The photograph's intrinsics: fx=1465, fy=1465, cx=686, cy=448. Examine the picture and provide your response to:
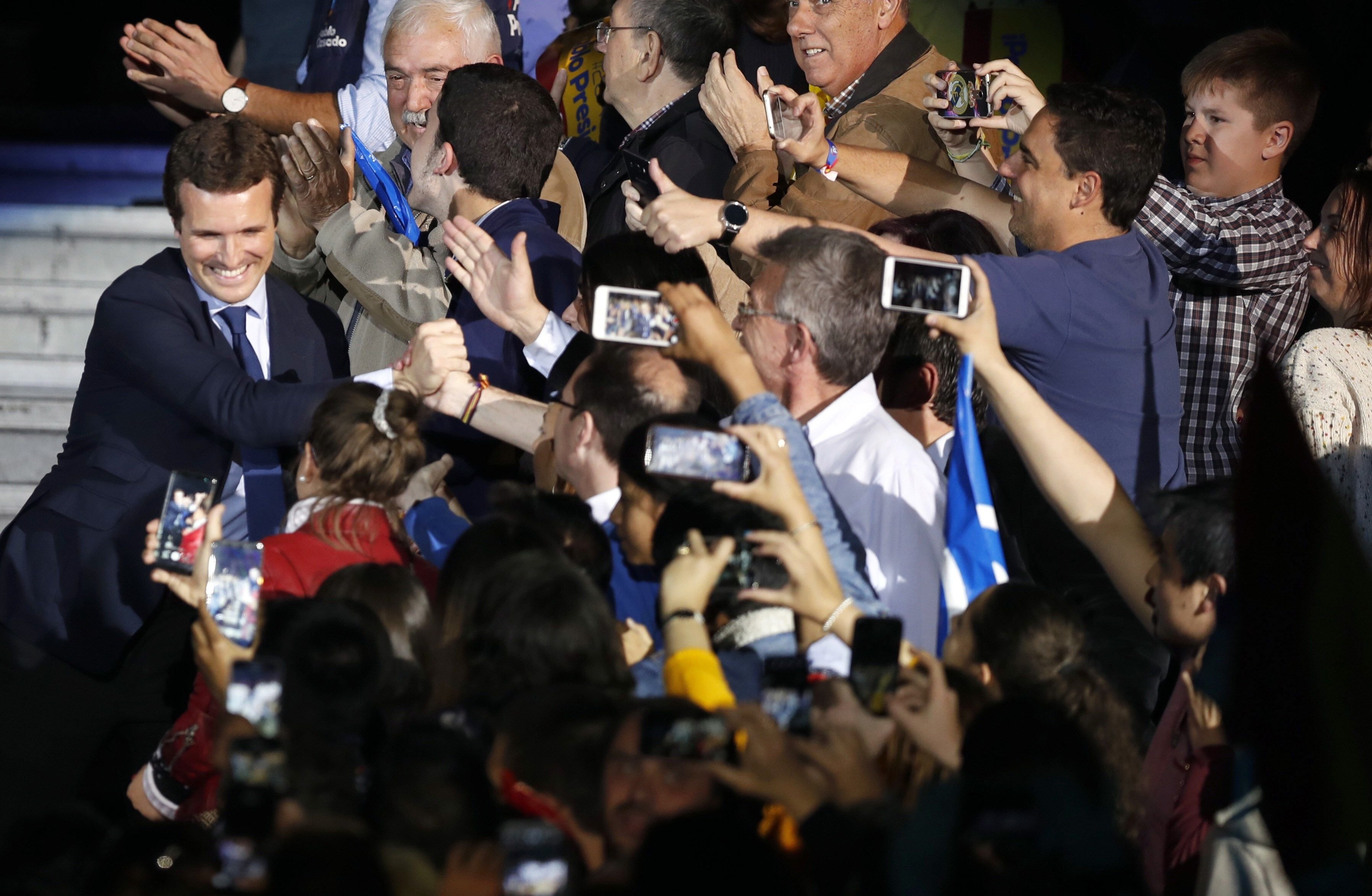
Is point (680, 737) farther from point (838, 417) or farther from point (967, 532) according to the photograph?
point (838, 417)

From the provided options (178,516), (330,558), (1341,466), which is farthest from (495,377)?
(1341,466)

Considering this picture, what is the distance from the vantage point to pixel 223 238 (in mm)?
3762

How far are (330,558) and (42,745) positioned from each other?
1.13 meters

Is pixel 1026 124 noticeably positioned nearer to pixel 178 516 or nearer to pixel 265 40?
pixel 178 516

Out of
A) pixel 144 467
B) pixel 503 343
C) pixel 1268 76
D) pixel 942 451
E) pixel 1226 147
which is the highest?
pixel 1268 76

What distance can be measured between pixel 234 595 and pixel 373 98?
3.12 meters

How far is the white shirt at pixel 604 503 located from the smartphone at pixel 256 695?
1145 millimetres

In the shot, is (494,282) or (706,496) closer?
(706,496)

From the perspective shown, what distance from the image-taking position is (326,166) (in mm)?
4293

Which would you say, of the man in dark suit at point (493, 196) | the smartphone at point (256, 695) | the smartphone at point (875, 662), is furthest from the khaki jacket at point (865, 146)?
the smartphone at point (256, 695)

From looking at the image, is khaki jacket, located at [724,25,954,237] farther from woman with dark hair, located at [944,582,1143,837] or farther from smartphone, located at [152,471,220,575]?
smartphone, located at [152,471,220,575]

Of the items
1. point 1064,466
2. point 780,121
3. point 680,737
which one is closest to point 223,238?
point 780,121

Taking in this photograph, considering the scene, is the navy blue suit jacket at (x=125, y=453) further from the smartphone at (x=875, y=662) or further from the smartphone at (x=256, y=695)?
the smartphone at (x=875, y=662)

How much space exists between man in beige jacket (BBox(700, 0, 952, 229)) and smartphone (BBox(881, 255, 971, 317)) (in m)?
1.16
